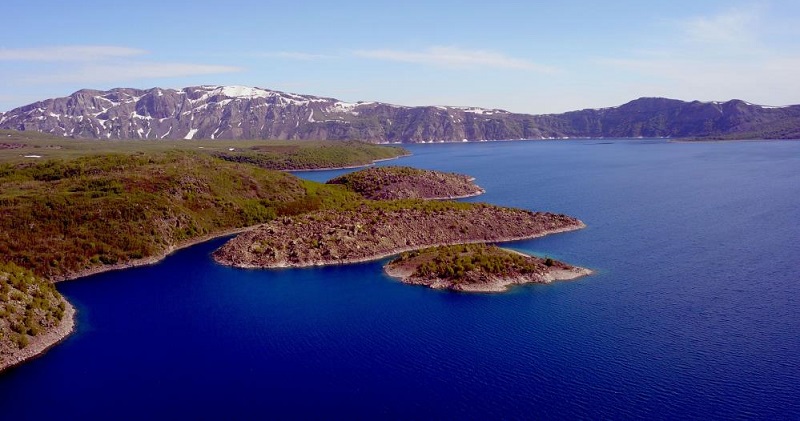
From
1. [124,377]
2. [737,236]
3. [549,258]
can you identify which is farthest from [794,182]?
[124,377]

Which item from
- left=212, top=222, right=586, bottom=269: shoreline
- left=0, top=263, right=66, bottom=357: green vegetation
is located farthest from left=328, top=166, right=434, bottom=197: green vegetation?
left=0, top=263, right=66, bottom=357: green vegetation

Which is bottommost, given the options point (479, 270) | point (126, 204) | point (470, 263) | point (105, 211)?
point (479, 270)

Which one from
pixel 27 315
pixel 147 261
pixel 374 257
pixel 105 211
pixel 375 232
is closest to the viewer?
pixel 27 315

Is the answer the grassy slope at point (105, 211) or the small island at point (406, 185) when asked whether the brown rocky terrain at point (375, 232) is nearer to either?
the grassy slope at point (105, 211)

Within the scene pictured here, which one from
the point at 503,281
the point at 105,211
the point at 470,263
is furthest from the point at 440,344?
the point at 105,211

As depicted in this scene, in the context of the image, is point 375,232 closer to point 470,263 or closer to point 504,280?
point 470,263

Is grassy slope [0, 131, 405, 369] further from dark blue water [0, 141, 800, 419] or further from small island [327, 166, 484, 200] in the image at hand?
small island [327, 166, 484, 200]

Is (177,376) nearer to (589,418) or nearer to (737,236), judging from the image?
(589,418)
